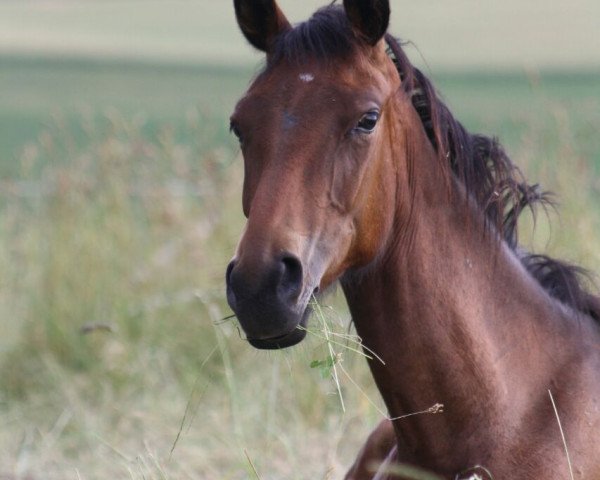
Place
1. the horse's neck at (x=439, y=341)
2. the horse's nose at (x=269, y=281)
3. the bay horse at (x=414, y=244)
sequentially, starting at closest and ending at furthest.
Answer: the horse's nose at (x=269, y=281)
the bay horse at (x=414, y=244)
the horse's neck at (x=439, y=341)

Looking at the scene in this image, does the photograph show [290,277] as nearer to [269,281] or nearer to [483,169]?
[269,281]

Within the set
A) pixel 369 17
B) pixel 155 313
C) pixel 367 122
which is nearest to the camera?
pixel 367 122

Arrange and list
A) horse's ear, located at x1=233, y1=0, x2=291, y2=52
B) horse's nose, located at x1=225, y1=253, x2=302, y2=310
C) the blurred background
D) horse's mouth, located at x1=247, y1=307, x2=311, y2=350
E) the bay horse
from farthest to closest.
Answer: the blurred background
horse's ear, located at x1=233, y1=0, x2=291, y2=52
the bay horse
horse's mouth, located at x1=247, y1=307, x2=311, y2=350
horse's nose, located at x1=225, y1=253, x2=302, y2=310

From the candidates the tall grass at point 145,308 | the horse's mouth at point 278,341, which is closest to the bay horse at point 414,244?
the horse's mouth at point 278,341

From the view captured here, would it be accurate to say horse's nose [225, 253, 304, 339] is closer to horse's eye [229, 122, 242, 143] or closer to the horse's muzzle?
the horse's muzzle

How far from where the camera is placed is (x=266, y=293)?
284 cm

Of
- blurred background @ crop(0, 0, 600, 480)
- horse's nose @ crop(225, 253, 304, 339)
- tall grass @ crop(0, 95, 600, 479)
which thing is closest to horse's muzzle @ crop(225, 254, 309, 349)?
horse's nose @ crop(225, 253, 304, 339)

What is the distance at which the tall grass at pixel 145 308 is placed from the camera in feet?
19.9

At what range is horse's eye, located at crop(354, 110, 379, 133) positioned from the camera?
313cm

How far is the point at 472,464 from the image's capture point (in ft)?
10.8

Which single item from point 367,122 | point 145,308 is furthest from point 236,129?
point 145,308

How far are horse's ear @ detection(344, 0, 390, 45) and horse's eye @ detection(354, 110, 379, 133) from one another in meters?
0.27

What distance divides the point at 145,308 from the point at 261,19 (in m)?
3.90

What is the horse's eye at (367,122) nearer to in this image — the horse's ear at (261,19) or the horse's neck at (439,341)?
the horse's neck at (439,341)
